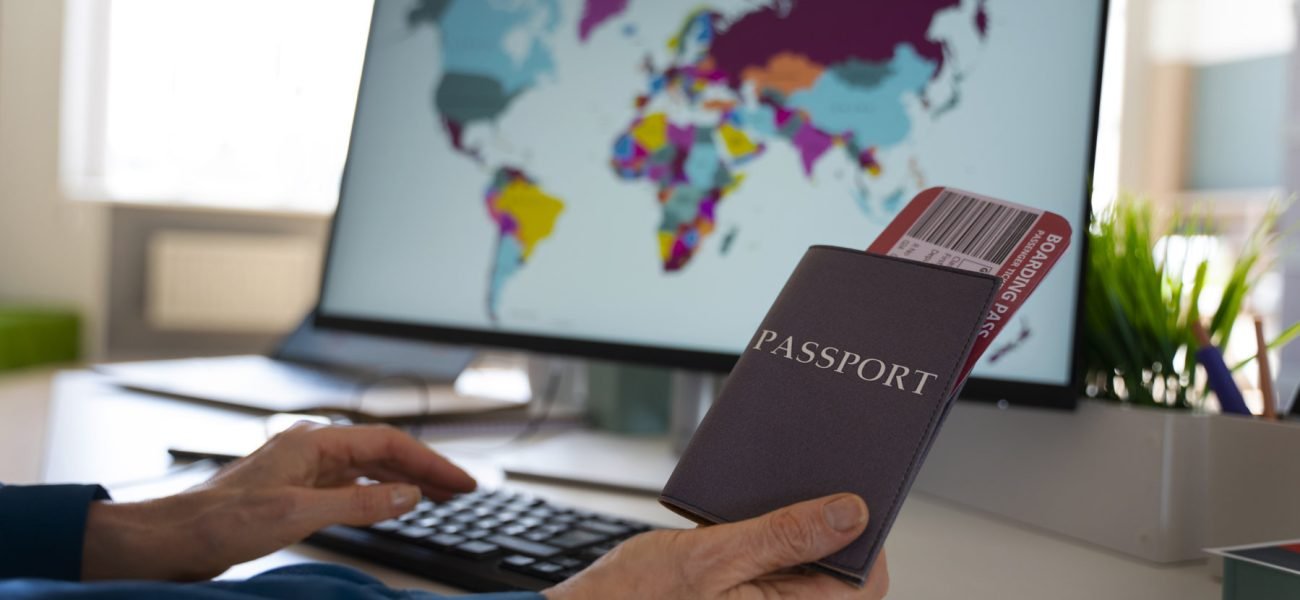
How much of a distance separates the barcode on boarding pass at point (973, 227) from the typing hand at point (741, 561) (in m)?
0.12

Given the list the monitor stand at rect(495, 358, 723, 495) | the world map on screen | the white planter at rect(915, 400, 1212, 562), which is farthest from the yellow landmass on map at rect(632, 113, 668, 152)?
the white planter at rect(915, 400, 1212, 562)

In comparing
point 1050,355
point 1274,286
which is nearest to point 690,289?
point 1050,355

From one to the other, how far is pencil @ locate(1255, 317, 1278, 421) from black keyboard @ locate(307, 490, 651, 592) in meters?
0.39

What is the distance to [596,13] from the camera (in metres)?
0.86

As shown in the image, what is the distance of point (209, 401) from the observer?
1.19 metres

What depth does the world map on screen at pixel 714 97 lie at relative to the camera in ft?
2.30

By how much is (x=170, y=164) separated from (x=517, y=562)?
324cm

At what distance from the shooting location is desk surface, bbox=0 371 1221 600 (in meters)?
0.57

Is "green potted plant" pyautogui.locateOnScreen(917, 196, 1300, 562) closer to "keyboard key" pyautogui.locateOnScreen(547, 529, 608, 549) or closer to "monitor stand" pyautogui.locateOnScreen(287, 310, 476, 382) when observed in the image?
"keyboard key" pyautogui.locateOnScreen(547, 529, 608, 549)

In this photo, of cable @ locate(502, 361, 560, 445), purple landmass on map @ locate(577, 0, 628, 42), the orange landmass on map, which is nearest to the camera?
the orange landmass on map

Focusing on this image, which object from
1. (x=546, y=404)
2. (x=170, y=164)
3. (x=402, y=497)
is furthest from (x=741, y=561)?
(x=170, y=164)

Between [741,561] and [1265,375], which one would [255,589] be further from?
[1265,375]

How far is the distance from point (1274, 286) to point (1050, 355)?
12.4 ft

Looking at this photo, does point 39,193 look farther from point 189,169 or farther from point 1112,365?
point 1112,365
